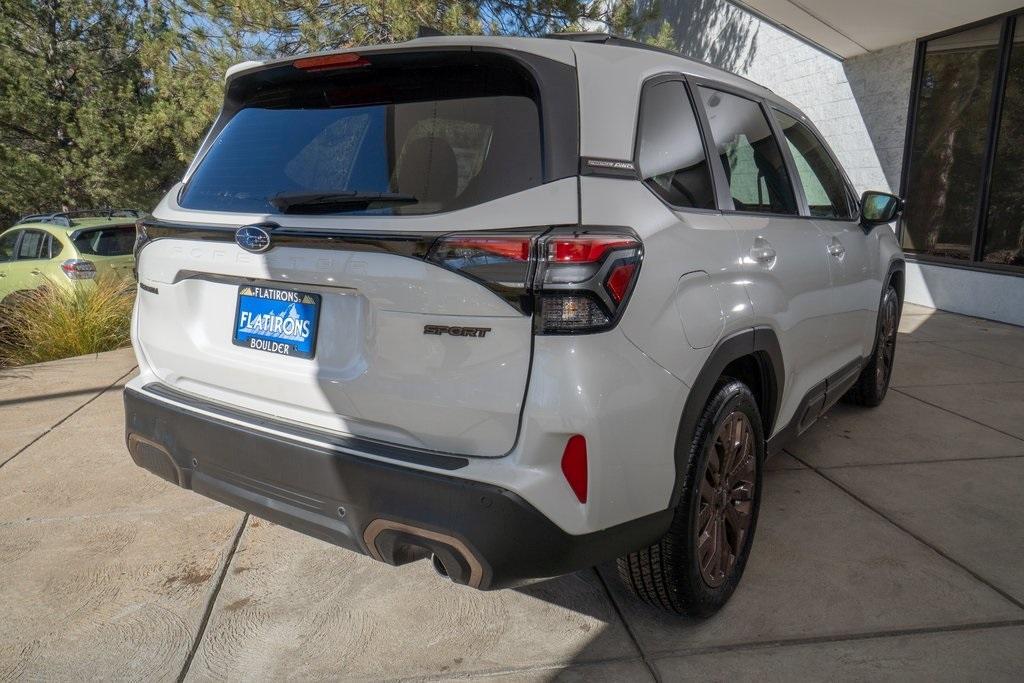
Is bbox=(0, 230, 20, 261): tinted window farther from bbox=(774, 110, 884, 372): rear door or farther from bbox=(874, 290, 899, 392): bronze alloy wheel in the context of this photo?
bbox=(874, 290, 899, 392): bronze alloy wheel

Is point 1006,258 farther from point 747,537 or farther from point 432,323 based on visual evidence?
point 432,323

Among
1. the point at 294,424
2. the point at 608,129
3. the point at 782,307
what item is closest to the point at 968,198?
the point at 782,307

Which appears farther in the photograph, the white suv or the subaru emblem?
the subaru emblem

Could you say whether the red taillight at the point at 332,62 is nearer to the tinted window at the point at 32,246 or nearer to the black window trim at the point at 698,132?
the black window trim at the point at 698,132

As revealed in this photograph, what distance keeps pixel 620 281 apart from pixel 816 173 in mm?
2162

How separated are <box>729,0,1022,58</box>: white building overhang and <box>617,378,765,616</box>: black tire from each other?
7.60m

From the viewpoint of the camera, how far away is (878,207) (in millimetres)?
3908

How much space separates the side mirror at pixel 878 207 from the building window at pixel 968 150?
17.7ft

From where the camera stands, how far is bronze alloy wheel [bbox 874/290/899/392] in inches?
188

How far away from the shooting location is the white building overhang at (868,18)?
8195mm

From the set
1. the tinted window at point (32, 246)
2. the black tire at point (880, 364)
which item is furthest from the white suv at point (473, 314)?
the tinted window at point (32, 246)

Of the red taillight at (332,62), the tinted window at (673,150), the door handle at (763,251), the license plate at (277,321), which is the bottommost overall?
the license plate at (277,321)

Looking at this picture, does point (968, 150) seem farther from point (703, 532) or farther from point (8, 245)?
point (8, 245)

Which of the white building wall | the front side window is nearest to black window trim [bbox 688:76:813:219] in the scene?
the white building wall
